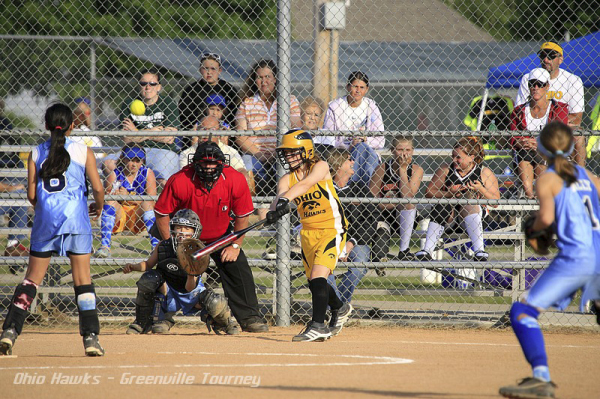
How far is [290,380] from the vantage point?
4934 millimetres

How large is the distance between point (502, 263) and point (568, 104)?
1909 millimetres

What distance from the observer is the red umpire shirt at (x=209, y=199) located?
7.09m

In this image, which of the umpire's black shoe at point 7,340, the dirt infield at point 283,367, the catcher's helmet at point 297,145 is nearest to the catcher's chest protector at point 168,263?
the dirt infield at point 283,367

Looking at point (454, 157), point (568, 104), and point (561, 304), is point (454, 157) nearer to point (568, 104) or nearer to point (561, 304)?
point (568, 104)

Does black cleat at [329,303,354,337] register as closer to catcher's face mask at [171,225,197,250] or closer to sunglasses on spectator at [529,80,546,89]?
catcher's face mask at [171,225,197,250]

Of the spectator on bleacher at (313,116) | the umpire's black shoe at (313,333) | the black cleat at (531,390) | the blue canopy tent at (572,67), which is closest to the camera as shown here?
the black cleat at (531,390)

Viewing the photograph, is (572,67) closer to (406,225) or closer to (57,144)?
(406,225)

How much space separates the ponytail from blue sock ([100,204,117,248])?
2.19m

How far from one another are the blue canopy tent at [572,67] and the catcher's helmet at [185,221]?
514 centimetres

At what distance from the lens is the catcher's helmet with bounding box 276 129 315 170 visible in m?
6.80

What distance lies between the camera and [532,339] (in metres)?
4.29

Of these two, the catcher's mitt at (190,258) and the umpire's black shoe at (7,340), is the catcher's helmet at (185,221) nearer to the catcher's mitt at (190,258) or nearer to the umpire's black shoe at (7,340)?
the catcher's mitt at (190,258)

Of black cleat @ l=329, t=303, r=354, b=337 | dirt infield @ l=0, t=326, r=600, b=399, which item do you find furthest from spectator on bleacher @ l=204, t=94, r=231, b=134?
dirt infield @ l=0, t=326, r=600, b=399

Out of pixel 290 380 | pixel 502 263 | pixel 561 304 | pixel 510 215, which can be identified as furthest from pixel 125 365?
pixel 510 215
